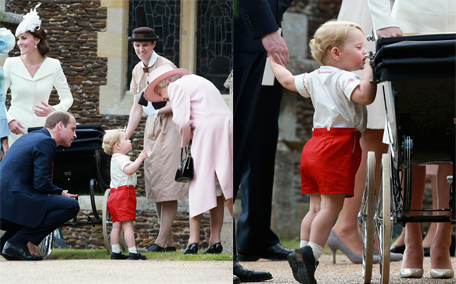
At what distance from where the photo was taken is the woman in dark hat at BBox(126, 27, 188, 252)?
11.2 feet

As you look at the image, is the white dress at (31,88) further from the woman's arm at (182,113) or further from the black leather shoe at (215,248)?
the black leather shoe at (215,248)

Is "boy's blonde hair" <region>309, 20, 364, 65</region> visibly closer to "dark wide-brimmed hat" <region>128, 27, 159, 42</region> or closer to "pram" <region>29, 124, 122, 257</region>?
"dark wide-brimmed hat" <region>128, 27, 159, 42</region>

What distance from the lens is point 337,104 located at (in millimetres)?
3275

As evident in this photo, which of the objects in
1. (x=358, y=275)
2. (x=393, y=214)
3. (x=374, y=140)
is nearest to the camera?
(x=393, y=214)

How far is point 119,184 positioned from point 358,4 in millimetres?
2186

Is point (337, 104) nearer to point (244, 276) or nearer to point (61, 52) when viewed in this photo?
point (244, 276)

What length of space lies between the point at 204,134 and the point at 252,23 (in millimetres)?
641

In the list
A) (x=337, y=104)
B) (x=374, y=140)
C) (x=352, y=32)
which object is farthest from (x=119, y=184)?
(x=374, y=140)

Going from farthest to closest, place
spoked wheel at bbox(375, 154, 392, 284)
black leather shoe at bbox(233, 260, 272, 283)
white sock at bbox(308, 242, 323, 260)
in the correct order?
black leather shoe at bbox(233, 260, 272, 283) < white sock at bbox(308, 242, 323, 260) < spoked wheel at bbox(375, 154, 392, 284)

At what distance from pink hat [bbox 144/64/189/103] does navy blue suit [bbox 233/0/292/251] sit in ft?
1.18

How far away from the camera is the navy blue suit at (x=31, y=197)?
336 centimetres

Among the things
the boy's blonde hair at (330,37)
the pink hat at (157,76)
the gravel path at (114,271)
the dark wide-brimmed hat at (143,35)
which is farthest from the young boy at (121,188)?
the boy's blonde hair at (330,37)

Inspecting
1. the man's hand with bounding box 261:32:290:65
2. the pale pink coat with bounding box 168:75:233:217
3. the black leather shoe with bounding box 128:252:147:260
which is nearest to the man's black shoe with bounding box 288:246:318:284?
the pale pink coat with bounding box 168:75:233:217

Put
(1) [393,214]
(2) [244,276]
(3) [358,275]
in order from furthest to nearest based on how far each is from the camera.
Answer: (3) [358,275] < (2) [244,276] < (1) [393,214]
